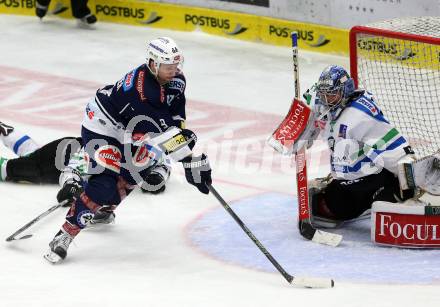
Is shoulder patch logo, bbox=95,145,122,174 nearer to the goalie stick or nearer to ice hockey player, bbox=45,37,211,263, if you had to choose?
ice hockey player, bbox=45,37,211,263

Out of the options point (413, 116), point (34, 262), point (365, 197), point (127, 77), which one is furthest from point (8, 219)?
point (413, 116)

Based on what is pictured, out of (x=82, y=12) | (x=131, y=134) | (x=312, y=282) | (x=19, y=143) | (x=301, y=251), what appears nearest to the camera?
(x=312, y=282)

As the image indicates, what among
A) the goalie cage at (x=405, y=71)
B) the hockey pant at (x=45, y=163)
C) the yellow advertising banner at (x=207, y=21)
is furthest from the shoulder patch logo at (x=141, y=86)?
the yellow advertising banner at (x=207, y=21)

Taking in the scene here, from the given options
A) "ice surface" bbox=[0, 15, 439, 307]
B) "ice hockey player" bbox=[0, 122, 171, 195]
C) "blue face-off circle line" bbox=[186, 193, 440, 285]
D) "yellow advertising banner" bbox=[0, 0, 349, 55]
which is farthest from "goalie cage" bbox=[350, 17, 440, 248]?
"yellow advertising banner" bbox=[0, 0, 349, 55]

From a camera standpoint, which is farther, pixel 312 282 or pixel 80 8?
Answer: pixel 80 8

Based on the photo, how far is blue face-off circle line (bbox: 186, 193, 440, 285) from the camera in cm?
574

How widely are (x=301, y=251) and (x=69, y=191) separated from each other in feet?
5.13

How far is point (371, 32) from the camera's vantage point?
7008 mm

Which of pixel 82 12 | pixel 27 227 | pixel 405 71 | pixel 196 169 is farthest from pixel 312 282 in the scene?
pixel 82 12

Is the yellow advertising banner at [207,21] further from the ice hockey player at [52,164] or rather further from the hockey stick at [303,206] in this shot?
the hockey stick at [303,206]

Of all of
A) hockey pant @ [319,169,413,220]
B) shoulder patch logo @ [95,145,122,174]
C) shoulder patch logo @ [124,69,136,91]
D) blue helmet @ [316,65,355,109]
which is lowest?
→ hockey pant @ [319,169,413,220]

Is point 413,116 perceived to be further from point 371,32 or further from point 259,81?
point 259,81

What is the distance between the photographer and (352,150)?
6.24 meters

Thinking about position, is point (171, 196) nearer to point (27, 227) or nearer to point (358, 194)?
point (27, 227)
